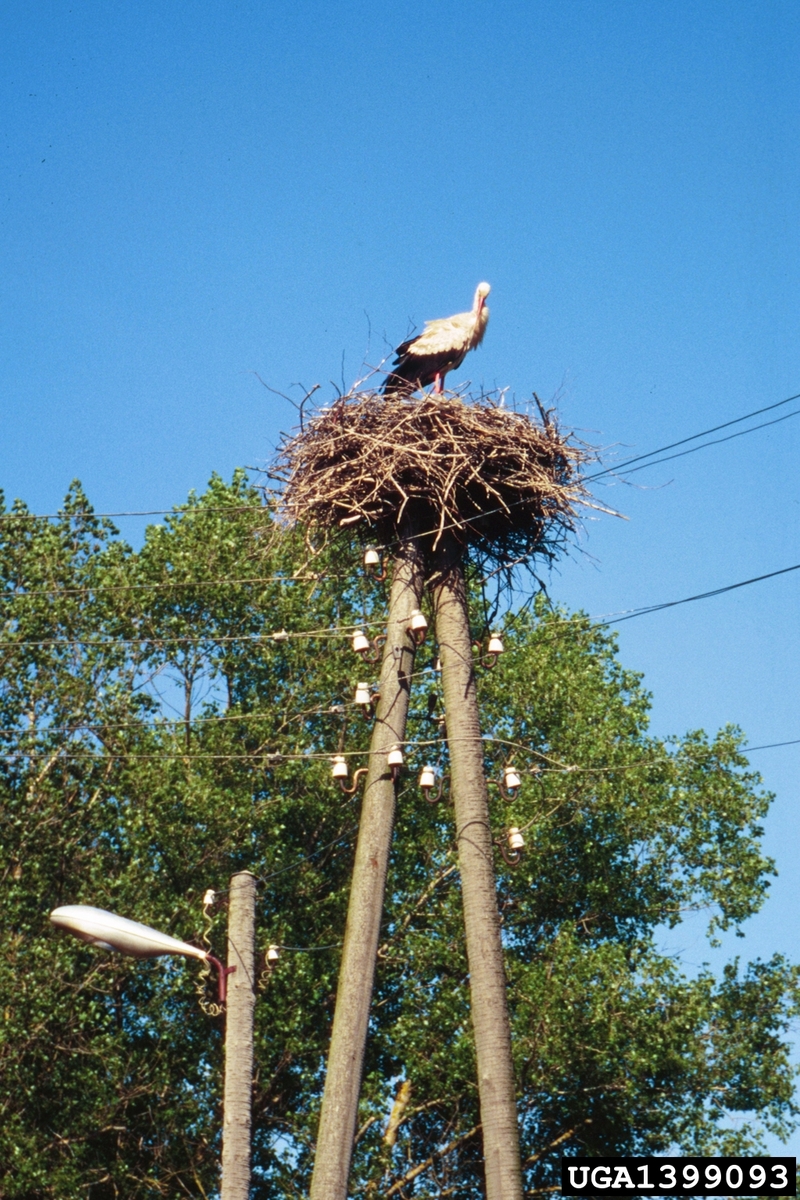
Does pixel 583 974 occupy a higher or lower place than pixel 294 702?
lower

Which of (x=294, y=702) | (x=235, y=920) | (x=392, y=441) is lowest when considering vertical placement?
(x=235, y=920)

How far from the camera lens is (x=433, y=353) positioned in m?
11.8

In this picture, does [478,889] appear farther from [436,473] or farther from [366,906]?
[436,473]

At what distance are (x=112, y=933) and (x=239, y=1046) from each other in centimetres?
115

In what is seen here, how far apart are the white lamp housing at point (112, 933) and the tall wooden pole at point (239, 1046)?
2.55ft

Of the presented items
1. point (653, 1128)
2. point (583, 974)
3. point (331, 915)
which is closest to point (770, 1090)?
point (653, 1128)

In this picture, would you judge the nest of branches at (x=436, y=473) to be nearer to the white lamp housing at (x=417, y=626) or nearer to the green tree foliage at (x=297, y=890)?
the white lamp housing at (x=417, y=626)

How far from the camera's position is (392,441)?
1055cm

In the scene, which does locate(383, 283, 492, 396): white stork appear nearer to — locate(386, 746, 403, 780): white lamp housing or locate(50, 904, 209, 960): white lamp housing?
locate(386, 746, 403, 780): white lamp housing

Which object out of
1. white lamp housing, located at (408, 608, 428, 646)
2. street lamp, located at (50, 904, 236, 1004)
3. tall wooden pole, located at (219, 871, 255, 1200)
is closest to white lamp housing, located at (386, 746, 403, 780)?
white lamp housing, located at (408, 608, 428, 646)

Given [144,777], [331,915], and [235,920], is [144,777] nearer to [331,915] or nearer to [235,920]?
[331,915]

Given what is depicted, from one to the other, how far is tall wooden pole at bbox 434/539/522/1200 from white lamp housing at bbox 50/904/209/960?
1572mm

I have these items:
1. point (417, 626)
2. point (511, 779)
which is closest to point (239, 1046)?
point (511, 779)

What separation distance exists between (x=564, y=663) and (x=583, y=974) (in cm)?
584
